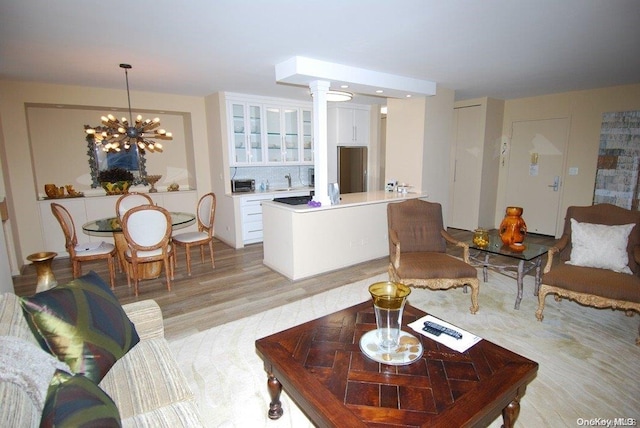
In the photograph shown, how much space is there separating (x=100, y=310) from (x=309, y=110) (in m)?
5.32

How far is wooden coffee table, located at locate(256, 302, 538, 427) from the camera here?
134 cm

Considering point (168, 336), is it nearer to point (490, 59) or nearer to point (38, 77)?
point (38, 77)

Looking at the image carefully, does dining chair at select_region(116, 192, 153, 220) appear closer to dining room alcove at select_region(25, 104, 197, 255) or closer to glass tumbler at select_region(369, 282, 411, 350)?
dining room alcove at select_region(25, 104, 197, 255)

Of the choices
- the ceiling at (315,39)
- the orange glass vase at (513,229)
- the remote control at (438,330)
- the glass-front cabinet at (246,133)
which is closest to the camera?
the remote control at (438,330)

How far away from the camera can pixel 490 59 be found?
139 inches

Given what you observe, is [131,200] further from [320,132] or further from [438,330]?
[438,330]

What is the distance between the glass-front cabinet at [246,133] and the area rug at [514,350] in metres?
3.11

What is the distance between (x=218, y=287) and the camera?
12.5ft

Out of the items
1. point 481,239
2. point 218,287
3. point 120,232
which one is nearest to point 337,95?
point 481,239

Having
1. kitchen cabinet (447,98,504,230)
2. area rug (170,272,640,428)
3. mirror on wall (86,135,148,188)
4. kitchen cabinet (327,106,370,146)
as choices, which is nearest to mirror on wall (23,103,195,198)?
mirror on wall (86,135,148,188)

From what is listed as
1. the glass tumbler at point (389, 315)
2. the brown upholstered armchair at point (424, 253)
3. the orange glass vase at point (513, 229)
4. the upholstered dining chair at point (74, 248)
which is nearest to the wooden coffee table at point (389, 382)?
the glass tumbler at point (389, 315)

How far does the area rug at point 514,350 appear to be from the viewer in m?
1.93

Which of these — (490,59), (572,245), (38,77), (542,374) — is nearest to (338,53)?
(490,59)

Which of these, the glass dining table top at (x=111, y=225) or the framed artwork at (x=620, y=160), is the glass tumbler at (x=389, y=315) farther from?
the framed artwork at (x=620, y=160)
